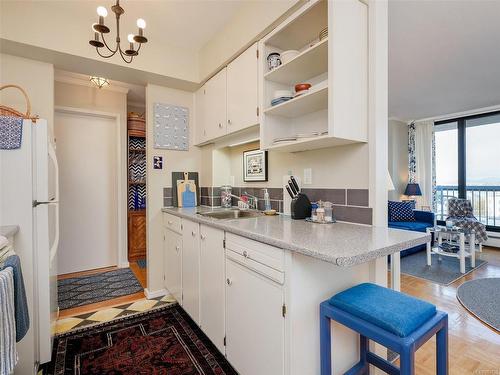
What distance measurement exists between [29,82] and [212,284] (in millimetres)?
2302

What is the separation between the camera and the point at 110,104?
11.5 feet

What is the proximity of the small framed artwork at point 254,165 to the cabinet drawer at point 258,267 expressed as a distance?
1009 mm

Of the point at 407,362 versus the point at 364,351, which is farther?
the point at 364,351

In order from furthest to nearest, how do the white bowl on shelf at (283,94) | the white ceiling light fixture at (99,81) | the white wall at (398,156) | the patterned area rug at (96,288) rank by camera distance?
1. the white wall at (398,156)
2. the white ceiling light fixture at (99,81)
3. the patterned area rug at (96,288)
4. the white bowl on shelf at (283,94)

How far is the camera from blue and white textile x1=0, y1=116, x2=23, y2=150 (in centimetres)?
143

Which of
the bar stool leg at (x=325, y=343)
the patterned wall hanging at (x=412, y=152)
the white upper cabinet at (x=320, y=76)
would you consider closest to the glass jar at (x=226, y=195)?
the white upper cabinet at (x=320, y=76)

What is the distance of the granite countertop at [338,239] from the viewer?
0.94m

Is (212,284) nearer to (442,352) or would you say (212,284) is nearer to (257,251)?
(257,251)

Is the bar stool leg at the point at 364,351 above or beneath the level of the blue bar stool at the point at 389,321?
beneath

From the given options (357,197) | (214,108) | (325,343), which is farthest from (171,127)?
(325,343)

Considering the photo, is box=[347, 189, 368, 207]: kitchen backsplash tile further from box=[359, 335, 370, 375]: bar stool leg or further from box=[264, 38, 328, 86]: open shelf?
box=[264, 38, 328, 86]: open shelf

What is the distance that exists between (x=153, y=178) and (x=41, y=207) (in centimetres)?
121

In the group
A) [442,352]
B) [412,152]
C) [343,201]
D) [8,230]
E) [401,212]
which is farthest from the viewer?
[412,152]

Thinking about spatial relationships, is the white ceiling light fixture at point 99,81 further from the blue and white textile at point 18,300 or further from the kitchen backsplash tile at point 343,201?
the blue and white textile at point 18,300
